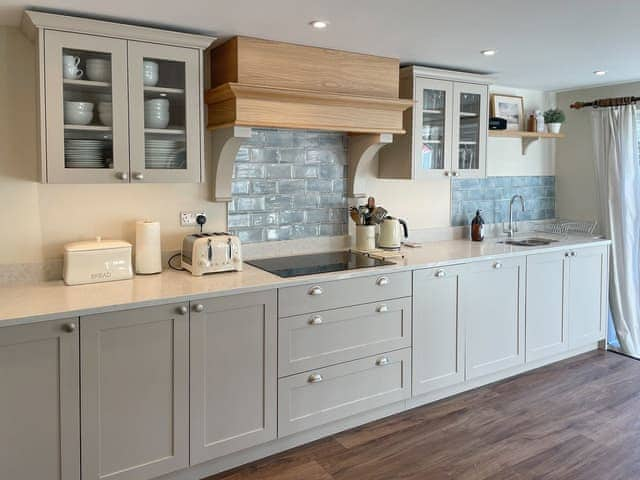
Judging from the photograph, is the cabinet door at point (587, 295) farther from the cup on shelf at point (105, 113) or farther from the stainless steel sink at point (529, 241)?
the cup on shelf at point (105, 113)

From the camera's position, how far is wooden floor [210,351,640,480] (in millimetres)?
2738

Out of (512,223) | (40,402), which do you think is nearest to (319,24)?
(40,402)

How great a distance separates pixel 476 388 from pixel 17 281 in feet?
9.29

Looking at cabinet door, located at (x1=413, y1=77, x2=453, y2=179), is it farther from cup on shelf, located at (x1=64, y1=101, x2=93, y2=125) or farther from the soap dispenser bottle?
cup on shelf, located at (x1=64, y1=101, x2=93, y2=125)

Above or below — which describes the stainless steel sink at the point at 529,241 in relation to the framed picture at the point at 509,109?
below

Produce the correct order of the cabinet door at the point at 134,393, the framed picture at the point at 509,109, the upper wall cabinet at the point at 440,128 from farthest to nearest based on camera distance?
the framed picture at the point at 509,109
the upper wall cabinet at the point at 440,128
the cabinet door at the point at 134,393

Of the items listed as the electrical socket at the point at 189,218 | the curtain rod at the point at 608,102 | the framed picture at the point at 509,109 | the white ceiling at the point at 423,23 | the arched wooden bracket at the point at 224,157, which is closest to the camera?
the white ceiling at the point at 423,23

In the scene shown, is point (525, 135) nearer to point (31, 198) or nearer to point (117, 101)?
point (117, 101)

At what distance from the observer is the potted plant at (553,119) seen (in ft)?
15.2

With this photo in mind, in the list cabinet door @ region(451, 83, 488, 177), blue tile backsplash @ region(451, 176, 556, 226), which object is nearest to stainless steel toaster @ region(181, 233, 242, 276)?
cabinet door @ region(451, 83, 488, 177)

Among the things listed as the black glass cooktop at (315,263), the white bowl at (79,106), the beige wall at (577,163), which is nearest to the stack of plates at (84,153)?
the white bowl at (79,106)

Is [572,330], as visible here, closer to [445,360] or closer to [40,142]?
[445,360]

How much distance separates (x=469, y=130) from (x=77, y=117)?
2.58m

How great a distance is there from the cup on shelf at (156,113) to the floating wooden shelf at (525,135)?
246cm
